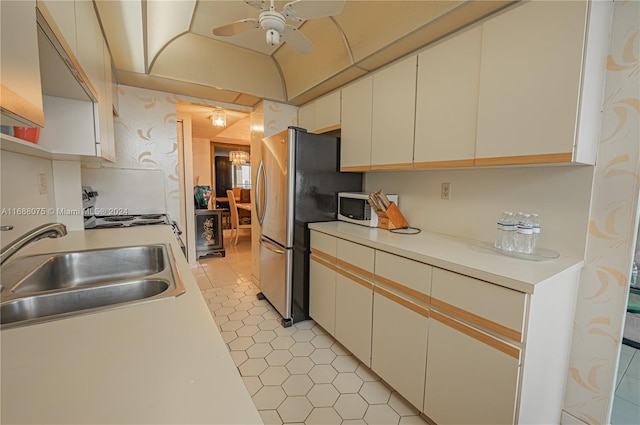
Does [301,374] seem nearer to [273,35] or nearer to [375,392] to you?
[375,392]

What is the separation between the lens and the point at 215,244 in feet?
15.3

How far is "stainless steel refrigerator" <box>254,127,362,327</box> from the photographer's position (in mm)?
2339

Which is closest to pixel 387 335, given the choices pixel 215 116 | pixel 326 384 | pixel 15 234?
pixel 326 384

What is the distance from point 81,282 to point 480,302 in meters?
1.90

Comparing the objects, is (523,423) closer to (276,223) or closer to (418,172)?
(418,172)

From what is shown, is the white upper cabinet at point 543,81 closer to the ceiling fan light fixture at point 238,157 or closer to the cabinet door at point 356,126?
the cabinet door at point 356,126

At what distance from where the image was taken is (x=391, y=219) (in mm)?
2104

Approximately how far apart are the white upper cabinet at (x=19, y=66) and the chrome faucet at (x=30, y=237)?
269 mm

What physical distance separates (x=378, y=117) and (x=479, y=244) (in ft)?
3.71

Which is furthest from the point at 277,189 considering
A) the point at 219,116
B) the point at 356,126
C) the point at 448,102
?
the point at 219,116

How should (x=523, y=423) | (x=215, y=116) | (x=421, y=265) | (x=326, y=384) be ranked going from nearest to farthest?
(x=523, y=423) < (x=421, y=265) < (x=326, y=384) < (x=215, y=116)

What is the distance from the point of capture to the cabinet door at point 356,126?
85.9 inches

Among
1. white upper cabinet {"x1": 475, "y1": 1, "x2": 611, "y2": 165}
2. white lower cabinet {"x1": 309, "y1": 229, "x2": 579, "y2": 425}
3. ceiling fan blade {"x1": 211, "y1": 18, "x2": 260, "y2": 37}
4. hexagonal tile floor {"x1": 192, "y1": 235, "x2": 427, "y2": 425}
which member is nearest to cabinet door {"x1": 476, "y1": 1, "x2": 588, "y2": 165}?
white upper cabinet {"x1": 475, "y1": 1, "x2": 611, "y2": 165}

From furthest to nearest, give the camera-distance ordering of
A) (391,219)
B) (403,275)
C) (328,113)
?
1. (328,113)
2. (391,219)
3. (403,275)
